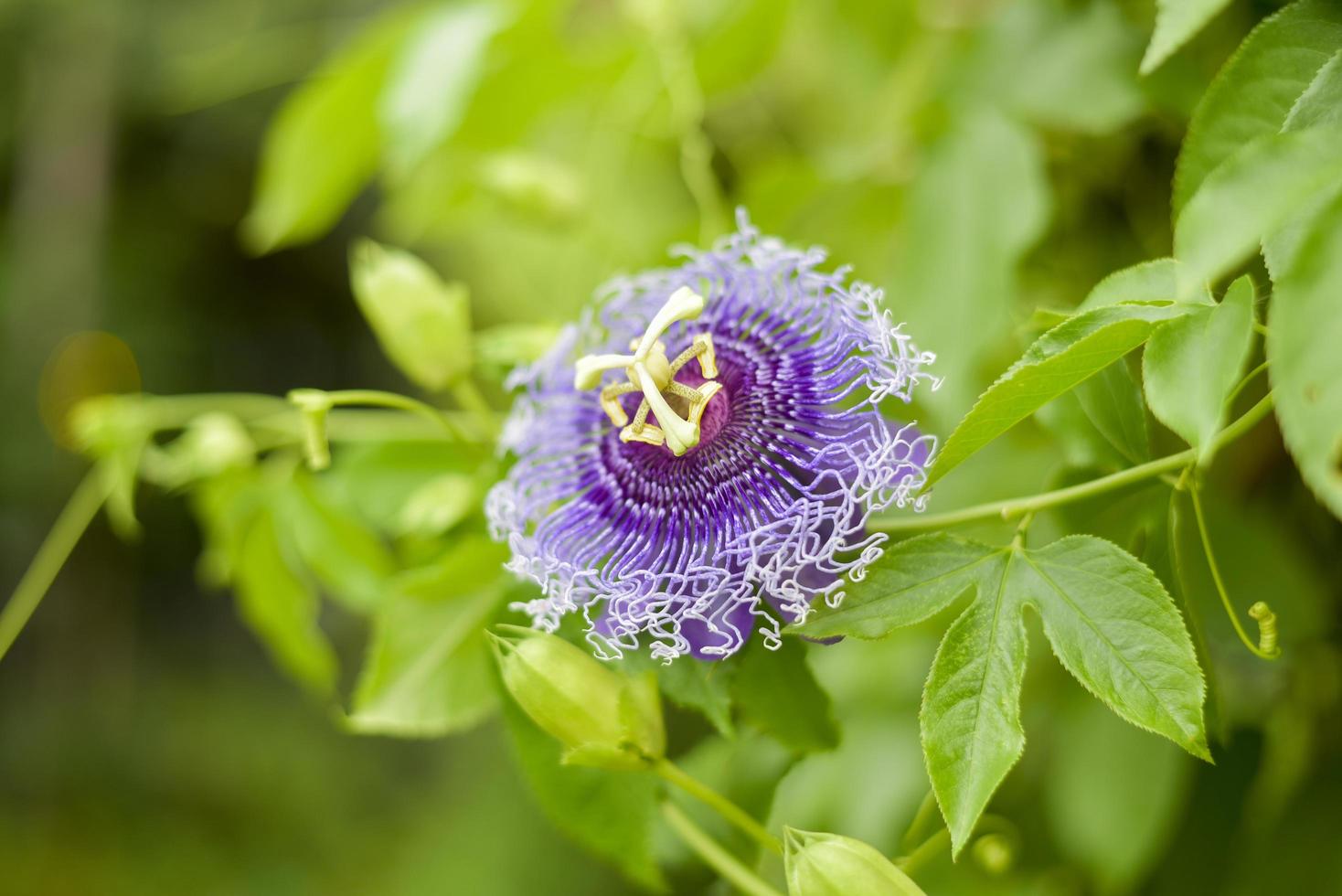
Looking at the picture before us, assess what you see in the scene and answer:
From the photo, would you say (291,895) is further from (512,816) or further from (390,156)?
(390,156)

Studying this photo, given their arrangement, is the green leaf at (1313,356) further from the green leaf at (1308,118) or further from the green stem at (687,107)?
the green stem at (687,107)

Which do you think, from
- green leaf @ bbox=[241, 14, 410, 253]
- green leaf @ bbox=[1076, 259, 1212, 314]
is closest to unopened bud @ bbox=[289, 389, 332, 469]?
green leaf @ bbox=[1076, 259, 1212, 314]

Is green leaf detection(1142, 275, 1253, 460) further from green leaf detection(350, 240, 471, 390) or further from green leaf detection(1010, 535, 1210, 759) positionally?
green leaf detection(350, 240, 471, 390)

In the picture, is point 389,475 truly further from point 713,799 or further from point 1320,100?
point 1320,100

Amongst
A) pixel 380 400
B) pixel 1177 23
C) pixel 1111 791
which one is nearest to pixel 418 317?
pixel 380 400

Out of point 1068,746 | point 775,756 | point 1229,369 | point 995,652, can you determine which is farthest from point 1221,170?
point 1068,746

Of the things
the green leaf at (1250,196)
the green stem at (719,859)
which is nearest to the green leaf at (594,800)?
the green stem at (719,859)
